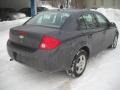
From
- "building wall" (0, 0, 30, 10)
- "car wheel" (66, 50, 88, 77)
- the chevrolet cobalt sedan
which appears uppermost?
"building wall" (0, 0, 30, 10)

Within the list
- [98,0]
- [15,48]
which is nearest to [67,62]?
[15,48]

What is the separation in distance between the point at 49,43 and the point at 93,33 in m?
1.55

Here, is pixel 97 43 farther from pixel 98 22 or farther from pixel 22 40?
pixel 22 40

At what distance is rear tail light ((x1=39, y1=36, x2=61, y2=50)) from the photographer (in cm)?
373

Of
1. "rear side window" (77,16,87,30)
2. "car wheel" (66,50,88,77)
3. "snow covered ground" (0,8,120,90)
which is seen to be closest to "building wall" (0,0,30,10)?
"snow covered ground" (0,8,120,90)

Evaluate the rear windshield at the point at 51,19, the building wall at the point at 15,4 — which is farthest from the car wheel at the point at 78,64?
the building wall at the point at 15,4

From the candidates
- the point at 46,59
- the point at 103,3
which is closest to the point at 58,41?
the point at 46,59

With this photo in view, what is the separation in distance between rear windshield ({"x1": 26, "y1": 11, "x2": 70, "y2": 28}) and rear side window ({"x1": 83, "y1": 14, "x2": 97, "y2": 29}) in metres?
0.51

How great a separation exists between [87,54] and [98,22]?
104 centimetres

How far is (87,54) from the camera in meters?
4.78

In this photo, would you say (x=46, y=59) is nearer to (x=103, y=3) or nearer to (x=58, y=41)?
(x=58, y=41)

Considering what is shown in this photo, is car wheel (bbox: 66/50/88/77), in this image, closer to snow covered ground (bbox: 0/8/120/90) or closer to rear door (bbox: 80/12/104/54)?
snow covered ground (bbox: 0/8/120/90)

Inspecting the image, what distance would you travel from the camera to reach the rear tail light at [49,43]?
12.2ft

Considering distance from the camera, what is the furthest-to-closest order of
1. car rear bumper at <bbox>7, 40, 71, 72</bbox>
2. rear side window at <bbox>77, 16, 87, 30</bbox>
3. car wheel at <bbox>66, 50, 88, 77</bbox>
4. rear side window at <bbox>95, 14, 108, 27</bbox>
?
rear side window at <bbox>95, 14, 108, 27</bbox>, rear side window at <bbox>77, 16, 87, 30</bbox>, car wheel at <bbox>66, 50, 88, 77</bbox>, car rear bumper at <bbox>7, 40, 71, 72</bbox>
